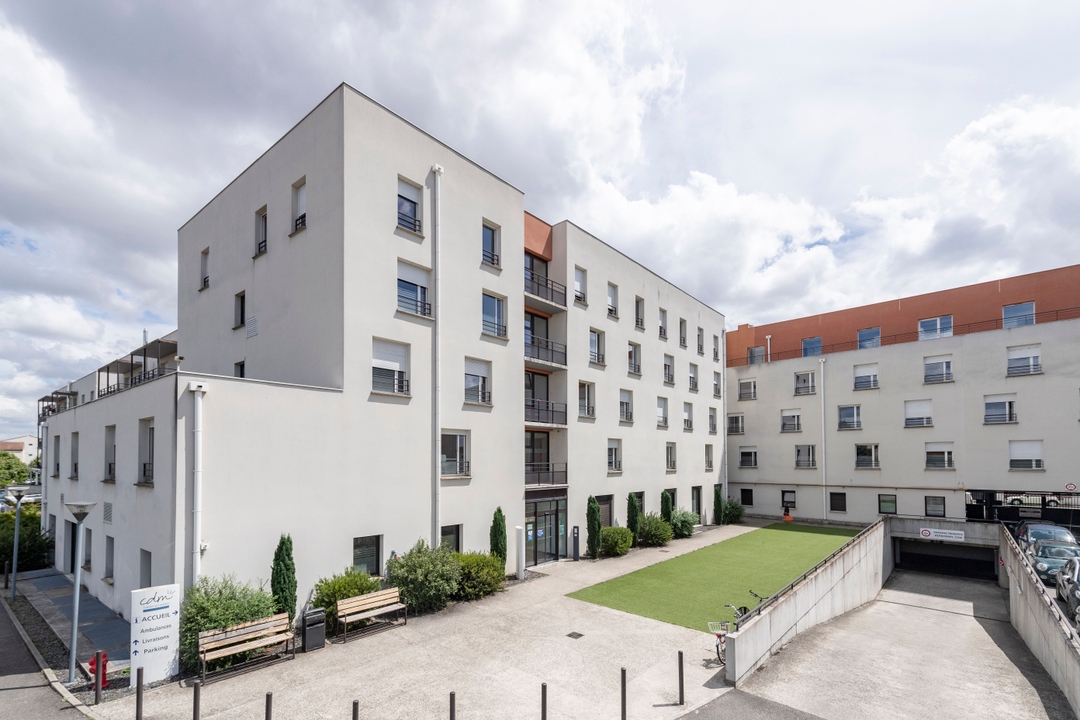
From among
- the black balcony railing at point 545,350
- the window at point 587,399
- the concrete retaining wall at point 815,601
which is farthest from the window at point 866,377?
the black balcony railing at point 545,350

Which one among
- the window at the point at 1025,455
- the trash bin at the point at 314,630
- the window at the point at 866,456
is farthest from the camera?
the window at the point at 866,456

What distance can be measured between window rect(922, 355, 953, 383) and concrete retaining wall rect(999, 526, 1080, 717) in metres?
12.2

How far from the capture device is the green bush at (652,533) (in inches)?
1048

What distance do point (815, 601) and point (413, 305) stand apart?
15.1 meters

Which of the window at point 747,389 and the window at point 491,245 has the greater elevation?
the window at point 491,245

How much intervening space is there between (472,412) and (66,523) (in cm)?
1611

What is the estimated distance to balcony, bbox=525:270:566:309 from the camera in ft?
75.9

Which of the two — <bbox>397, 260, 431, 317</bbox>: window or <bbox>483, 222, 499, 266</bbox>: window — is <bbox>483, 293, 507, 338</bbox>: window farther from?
<bbox>397, 260, 431, 317</bbox>: window

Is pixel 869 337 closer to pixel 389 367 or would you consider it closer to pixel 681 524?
pixel 681 524

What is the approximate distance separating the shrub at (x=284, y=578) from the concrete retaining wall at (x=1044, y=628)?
1641 centimetres

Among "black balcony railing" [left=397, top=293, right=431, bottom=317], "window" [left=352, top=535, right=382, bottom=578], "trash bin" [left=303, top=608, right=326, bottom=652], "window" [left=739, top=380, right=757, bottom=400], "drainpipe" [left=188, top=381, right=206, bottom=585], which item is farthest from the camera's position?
"window" [left=739, top=380, right=757, bottom=400]

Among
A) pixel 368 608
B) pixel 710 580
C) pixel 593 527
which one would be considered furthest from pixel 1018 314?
pixel 368 608

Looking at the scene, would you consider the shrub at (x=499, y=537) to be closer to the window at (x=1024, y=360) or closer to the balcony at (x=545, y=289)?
the balcony at (x=545, y=289)

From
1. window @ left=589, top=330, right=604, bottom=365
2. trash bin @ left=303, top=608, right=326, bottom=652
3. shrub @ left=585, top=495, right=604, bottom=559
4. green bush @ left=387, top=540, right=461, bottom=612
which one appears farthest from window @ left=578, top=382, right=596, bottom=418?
trash bin @ left=303, top=608, right=326, bottom=652
